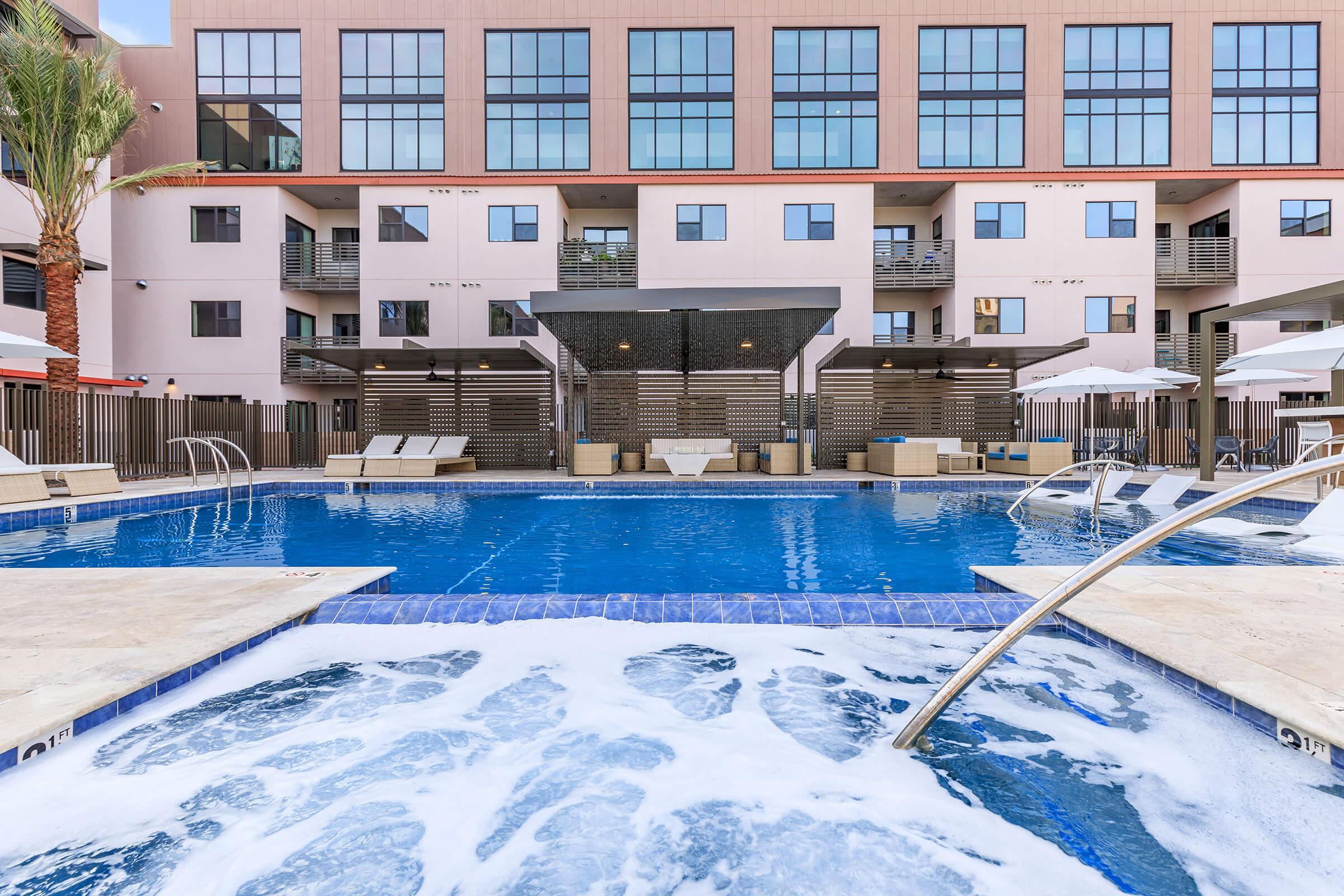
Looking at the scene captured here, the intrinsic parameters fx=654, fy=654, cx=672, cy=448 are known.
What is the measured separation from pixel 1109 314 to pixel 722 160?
36.9 ft

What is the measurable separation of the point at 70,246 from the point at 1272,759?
15.3 meters

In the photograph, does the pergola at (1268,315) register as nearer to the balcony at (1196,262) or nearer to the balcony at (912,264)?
the balcony at (912,264)

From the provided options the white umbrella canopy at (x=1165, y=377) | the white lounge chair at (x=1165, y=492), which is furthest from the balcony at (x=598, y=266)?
the white lounge chair at (x=1165, y=492)

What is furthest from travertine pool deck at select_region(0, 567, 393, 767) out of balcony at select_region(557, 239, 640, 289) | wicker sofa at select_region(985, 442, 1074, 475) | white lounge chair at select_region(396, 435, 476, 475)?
balcony at select_region(557, 239, 640, 289)

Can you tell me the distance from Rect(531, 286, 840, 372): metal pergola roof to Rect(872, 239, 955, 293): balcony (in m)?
5.99

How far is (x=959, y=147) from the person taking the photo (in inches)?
707

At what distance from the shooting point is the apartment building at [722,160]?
17484 millimetres

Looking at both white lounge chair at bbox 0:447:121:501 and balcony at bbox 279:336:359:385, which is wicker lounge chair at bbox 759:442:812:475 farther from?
balcony at bbox 279:336:359:385

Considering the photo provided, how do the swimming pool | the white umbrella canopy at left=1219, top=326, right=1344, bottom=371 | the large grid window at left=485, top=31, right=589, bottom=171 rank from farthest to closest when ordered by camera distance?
the large grid window at left=485, top=31, right=589, bottom=171 < the white umbrella canopy at left=1219, top=326, right=1344, bottom=371 < the swimming pool

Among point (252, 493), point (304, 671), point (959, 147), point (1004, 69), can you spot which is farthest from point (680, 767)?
point (1004, 69)

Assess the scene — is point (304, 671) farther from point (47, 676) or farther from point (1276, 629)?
point (1276, 629)

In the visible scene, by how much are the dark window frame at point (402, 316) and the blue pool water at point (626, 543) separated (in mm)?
9226

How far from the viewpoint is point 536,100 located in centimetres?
1798

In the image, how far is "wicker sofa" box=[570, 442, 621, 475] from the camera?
484 inches
